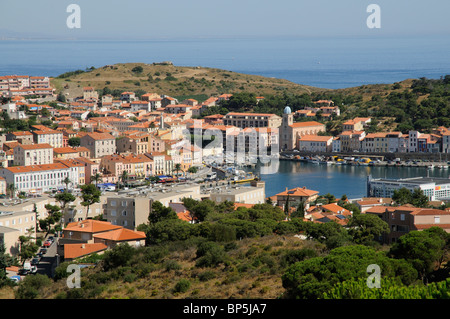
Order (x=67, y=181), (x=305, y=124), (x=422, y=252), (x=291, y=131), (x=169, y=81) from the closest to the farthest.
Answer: (x=422, y=252), (x=67, y=181), (x=291, y=131), (x=305, y=124), (x=169, y=81)

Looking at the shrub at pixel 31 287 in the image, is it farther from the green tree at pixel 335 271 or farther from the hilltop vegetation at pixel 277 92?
the hilltop vegetation at pixel 277 92

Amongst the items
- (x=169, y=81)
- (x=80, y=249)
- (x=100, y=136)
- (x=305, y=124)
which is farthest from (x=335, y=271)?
(x=169, y=81)

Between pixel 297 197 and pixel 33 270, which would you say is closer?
pixel 33 270

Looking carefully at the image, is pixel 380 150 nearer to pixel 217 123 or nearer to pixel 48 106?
pixel 217 123

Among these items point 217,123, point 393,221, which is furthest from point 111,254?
point 217,123

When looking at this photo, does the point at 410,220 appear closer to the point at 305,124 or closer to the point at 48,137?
the point at 48,137
